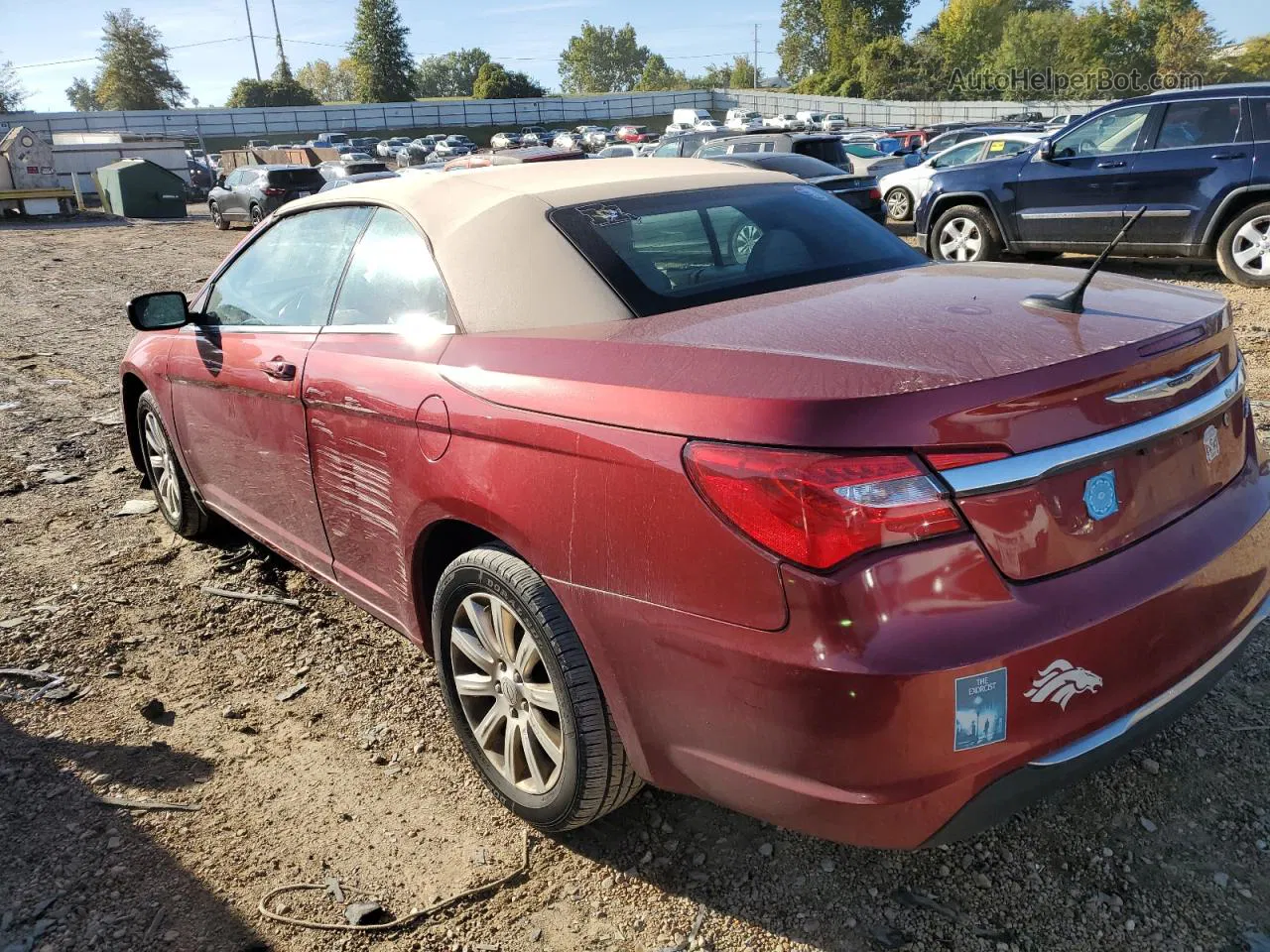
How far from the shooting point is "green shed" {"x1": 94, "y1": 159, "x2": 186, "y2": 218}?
27.7m

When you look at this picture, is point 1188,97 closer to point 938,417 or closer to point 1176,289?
point 1176,289

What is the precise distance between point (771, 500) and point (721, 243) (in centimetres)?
139

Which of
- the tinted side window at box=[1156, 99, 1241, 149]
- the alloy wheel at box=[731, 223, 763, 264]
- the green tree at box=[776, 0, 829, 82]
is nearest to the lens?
the alloy wheel at box=[731, 223, 763, 264]

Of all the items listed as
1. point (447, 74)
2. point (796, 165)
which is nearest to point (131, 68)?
point (447, 74)

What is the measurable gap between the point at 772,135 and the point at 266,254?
14385mm

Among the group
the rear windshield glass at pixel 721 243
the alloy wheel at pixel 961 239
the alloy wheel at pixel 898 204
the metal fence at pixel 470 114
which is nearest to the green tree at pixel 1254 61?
the metal fence at pixel 470 114

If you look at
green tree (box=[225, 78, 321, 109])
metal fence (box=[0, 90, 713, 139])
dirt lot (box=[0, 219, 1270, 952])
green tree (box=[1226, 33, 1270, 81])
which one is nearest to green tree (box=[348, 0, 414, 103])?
green tree (box=[225, 78, 321, 109])

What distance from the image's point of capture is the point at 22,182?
28.1m

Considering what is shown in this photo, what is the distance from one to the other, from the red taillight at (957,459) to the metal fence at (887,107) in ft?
180

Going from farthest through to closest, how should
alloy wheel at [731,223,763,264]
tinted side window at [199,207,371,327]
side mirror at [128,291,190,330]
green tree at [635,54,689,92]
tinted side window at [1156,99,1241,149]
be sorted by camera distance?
green tree at [635,54,689,92] → tinted side window at [1156,99,1241,149] → side mirror at [128,291,190,330] → tinted side window at [199,207,371,327] → alloy wheel at [731,223,763,264]

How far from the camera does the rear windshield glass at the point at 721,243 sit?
8.46ft

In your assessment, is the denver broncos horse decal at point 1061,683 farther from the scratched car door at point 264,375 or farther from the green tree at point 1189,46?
the green tree at point 1189,46

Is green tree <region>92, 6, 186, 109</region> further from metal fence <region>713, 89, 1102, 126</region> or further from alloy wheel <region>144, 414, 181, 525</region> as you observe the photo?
alloy wheel <region>144, 414, 181, 525</region>

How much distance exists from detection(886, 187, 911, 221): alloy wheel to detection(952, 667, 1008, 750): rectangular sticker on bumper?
15.4 meters
